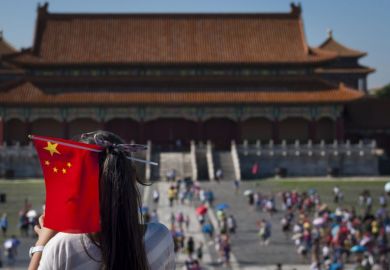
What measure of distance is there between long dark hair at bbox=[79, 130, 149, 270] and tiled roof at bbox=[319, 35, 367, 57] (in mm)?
83926

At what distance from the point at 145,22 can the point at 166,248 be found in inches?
2707

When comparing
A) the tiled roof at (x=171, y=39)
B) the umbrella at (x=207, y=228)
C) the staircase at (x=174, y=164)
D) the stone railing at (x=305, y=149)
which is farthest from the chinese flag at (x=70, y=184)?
the tiled roof at (x=171, y=39)

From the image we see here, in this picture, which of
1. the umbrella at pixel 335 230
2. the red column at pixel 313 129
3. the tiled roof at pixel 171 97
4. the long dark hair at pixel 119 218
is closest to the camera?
the long dark hair at pixel 119 218

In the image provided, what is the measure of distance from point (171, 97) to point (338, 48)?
31.9 metres

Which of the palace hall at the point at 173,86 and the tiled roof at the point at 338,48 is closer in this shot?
the palace hall at the point at 173,86

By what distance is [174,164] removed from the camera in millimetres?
57562

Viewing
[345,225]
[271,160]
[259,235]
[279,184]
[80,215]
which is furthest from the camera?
[271,160]

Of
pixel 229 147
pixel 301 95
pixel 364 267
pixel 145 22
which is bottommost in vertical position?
pixel 364 267

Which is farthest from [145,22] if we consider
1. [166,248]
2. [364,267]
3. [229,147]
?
[166,248]

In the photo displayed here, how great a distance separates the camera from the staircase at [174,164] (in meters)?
55.7

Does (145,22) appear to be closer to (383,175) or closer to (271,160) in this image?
(271,160)

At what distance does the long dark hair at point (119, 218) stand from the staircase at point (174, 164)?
50.6 meters

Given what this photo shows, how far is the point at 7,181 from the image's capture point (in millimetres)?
55000

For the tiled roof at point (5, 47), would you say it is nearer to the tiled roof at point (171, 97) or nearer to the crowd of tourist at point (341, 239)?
the tiled roof at point (171, 97)
